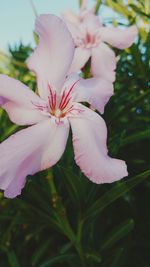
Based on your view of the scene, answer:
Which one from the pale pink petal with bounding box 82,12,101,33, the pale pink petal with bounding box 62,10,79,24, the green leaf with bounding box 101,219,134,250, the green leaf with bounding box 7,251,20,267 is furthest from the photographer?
the pale pink petal with bounding box 62,10,79,24

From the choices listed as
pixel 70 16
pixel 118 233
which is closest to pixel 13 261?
pixel 118 233

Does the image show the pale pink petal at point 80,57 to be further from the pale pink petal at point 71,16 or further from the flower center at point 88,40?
the pale pink petal at point 71,16

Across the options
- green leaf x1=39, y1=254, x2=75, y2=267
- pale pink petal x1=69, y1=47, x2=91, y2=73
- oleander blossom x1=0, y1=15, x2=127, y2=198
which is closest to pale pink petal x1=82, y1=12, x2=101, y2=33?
pale pink petal x1=69, y1=47, x2=91, y2=73

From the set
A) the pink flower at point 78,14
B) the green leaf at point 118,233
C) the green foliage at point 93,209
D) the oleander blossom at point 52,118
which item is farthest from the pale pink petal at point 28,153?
the pink flower at point 78,14

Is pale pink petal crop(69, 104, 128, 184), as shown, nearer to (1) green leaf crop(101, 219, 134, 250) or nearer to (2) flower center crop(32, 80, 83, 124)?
(2) flower center crop(32, 80, 83, 124)

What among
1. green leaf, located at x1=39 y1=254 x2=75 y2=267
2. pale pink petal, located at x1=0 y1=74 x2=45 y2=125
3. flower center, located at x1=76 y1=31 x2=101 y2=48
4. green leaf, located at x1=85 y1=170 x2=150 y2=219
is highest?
pale pink petal, located at x1=0 y1=74 x2=45 y2=125

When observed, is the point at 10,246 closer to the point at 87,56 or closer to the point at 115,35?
the point at 87,56

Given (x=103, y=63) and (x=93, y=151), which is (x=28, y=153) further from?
(x=103, y=63)
